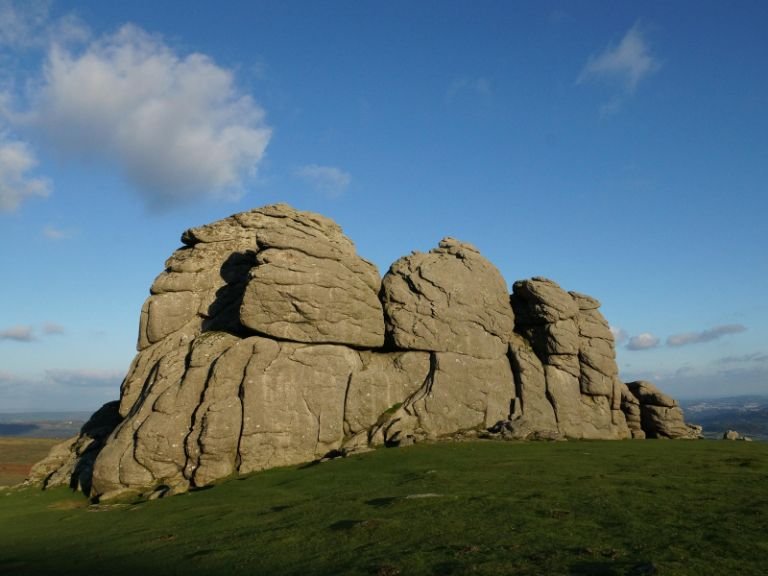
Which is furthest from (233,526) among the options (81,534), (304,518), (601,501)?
(601,501)

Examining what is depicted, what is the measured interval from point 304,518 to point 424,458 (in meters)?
15.6

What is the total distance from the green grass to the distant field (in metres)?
61.8

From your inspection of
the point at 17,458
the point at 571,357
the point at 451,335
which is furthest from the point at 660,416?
the point at 17,458

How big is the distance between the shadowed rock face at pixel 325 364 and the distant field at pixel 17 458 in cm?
4395

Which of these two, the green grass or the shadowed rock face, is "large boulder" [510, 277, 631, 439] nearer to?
the shadowed rock face

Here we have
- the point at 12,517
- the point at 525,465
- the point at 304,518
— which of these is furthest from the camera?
the point at 12,517

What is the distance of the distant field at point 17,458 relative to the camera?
92.1 meters

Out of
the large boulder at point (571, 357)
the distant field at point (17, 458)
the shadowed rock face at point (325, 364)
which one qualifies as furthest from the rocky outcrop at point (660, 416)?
the distant field at point (17, 458)

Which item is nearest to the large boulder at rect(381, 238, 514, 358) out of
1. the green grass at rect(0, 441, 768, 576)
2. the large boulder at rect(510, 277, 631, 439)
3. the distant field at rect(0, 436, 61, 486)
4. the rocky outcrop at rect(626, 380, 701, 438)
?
the large boulder at rect(510, 277, 631, 439)

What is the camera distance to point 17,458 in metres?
131

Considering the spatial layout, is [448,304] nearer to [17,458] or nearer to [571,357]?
[571,357]

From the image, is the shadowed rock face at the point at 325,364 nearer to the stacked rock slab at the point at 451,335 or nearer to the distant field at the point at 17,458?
the stacked rock slab at the point at 451,335

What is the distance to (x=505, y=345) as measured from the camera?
57.6m

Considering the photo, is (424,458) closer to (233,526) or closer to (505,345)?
(233,526)
